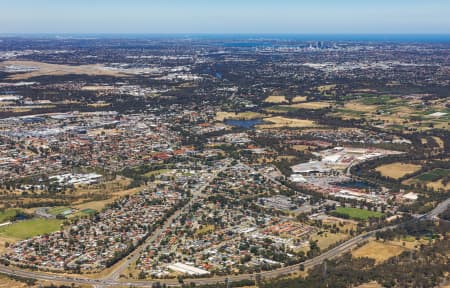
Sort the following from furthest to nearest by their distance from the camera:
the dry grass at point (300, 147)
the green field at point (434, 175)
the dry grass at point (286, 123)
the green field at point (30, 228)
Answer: the dry grass at point (286, 123)
the dry grass at point (300, 147)
the green field at point (434, 175)
the green field at point (30, 228)

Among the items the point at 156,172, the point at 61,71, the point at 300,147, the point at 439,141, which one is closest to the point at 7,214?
the point at 156,172

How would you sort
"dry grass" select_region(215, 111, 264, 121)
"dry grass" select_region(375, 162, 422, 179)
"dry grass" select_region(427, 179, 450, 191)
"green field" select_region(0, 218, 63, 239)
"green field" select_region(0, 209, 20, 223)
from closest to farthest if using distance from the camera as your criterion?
"green field" select_region(0, 218, 63, 239)
"green field" select_region(0, 209, 20, 223)
"dry grass" select_region(427, 179, 450, 191)
"dry grass" select_region(375, 162, 422, 179)
"dry grass" select_region(215, 111, 264, 121)

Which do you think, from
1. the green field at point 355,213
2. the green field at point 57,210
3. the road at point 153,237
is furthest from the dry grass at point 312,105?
the green field at point 57,210

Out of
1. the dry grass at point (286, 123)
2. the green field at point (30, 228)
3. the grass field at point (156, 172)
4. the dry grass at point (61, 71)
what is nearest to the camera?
the green field at point (30, 228)

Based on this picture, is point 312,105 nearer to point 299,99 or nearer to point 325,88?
point 299,99

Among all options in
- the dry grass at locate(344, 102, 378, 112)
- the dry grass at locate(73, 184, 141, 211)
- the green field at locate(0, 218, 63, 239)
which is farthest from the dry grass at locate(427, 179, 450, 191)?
the dry grass at locate(344, 102, 378, 112)

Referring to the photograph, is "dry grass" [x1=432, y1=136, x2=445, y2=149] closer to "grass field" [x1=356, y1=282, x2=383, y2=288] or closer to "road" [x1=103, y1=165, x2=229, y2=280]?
"road" [x1=103, y1=165, x2=229, y2=280]

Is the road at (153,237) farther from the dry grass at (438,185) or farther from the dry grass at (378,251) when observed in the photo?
the dry grass at (438,185)

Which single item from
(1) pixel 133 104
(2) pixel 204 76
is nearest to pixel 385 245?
(1) pixel 133 104
